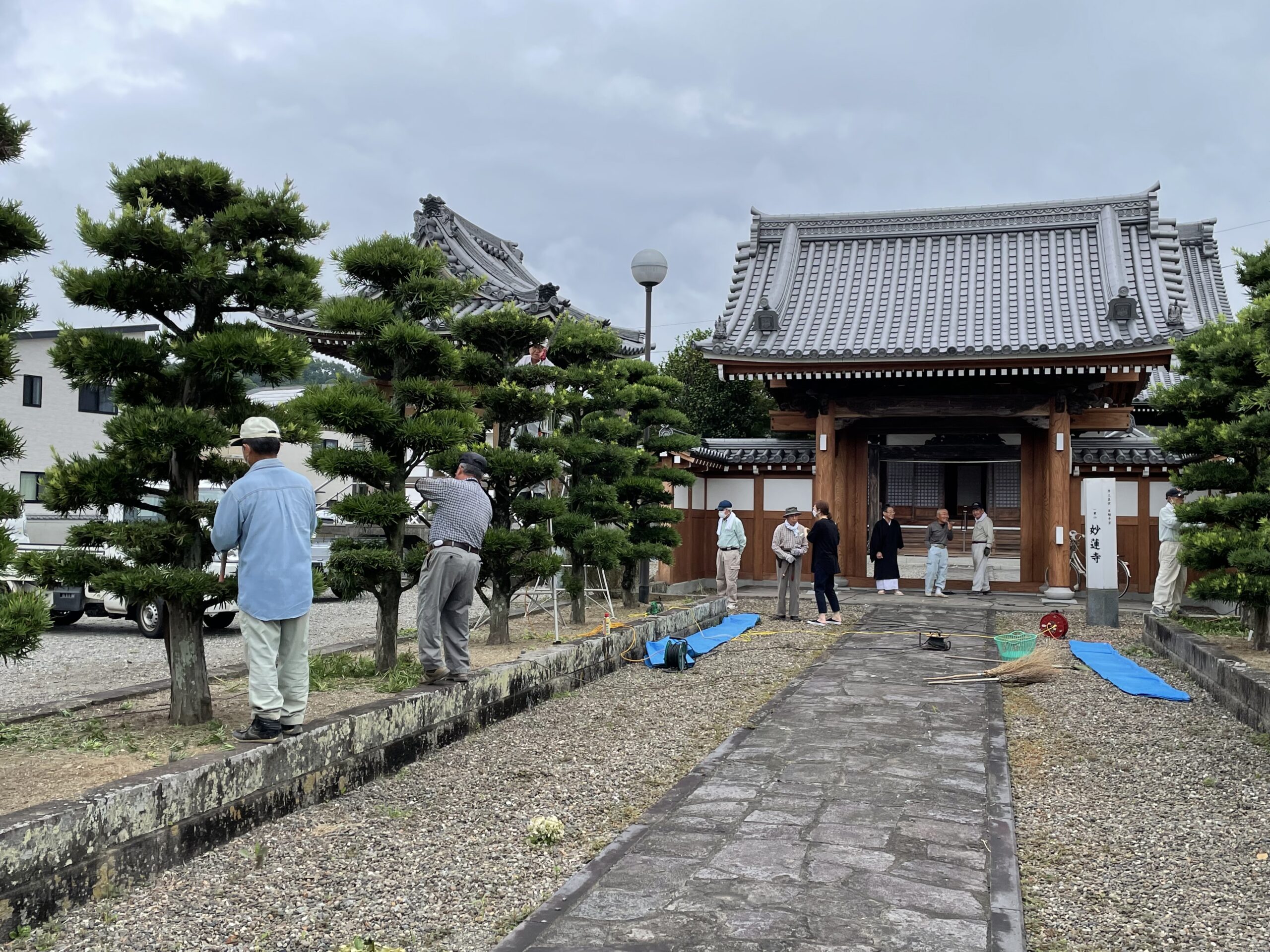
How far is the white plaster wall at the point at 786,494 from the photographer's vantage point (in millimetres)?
19172

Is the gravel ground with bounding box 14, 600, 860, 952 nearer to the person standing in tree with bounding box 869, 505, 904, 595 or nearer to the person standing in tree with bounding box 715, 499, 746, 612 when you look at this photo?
the person standing in tree with bounding box 715, 499, 746, 612

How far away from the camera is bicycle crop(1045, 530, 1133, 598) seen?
17.6m

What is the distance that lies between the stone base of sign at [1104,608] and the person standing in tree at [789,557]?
4010mm

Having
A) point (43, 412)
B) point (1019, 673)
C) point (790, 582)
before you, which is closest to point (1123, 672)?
point (1019, 673)

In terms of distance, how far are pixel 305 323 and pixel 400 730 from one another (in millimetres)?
14020

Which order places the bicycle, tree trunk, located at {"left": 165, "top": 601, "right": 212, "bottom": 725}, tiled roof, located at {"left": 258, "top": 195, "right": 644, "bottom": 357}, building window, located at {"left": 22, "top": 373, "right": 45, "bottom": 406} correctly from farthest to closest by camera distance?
1. building window, located at {"left": 22, "top": 373, "right": 45, "bottom": 406}
2. tiled roof, located at {"left": 258, "top": 195, "right": 644, "bottom": 357}
3. the bicycle
4. tree trunk, located at {"left": 165, "top": 601, "right": 212, "bottom": 725}

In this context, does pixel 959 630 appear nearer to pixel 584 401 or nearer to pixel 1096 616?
pixel 1096 616

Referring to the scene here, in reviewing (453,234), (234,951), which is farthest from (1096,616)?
(453,234)

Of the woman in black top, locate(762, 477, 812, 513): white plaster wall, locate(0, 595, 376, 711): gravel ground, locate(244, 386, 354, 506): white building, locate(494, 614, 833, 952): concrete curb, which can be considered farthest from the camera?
locate(244, 386, 354, 506): white building

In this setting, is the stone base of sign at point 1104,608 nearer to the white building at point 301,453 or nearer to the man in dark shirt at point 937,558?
the man in dark shirt at point 937,558

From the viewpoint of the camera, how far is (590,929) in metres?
3.71

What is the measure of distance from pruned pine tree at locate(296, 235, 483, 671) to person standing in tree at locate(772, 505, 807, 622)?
20.7 ft

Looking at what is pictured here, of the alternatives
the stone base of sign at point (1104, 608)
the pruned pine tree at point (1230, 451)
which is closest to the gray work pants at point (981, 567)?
the stone base of sign at point (1104, 608)

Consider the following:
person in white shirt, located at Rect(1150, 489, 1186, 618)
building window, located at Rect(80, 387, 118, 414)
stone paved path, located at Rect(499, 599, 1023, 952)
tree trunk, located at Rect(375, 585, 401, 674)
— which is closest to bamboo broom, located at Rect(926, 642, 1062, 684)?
stone paved path, located at Rect(499, 599, 1023, 952)
